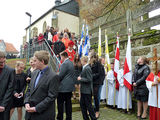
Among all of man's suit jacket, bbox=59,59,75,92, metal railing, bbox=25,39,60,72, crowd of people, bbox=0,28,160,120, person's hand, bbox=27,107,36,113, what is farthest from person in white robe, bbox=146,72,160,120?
metal railing, bbox=25,39,60,72

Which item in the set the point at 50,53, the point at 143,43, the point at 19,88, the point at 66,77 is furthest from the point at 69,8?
the point at 19,88

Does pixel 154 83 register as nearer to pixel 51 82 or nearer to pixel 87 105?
pixel 87 105

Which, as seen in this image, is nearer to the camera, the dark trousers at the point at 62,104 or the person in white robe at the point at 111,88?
the dark trousers at the point at 62,104

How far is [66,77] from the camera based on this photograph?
3904 millimetres

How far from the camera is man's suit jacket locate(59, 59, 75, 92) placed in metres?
3.81

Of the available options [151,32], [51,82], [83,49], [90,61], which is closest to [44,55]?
[51,82]

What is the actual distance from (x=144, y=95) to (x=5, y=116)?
4108mm

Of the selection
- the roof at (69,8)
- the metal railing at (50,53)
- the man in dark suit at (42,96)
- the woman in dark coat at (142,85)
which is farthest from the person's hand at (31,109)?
the roof at (69,8)

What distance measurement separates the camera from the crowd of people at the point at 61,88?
91.0 inches

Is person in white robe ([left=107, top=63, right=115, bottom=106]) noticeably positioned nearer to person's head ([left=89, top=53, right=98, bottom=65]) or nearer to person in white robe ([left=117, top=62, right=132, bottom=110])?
person in white robe ([left=117, top=62, right=132, bottom=110])

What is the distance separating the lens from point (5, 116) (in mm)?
2771

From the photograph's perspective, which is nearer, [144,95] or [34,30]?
[144,95]

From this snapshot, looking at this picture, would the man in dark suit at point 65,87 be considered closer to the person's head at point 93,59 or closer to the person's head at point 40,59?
the person's head at point 93,59

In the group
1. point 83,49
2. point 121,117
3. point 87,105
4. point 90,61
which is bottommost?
point 121,117
